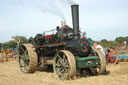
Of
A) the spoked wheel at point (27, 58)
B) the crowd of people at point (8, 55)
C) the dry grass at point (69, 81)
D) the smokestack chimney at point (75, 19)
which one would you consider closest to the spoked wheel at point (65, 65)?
the dry grass at point (69, 81)

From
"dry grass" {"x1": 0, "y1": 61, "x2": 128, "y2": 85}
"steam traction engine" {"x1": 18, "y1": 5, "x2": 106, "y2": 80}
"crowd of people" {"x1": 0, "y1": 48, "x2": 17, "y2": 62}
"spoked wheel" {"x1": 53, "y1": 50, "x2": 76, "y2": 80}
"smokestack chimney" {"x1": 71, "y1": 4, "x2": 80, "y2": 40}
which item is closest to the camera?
"dry grass" {"x1": 0, "y1": 61, "x2": 128, "y2": 85}

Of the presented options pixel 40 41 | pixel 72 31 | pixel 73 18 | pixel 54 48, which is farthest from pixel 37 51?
pixel 73 18

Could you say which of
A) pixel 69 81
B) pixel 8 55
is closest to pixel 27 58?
pixel 69 81

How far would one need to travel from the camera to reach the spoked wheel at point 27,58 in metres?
8.38

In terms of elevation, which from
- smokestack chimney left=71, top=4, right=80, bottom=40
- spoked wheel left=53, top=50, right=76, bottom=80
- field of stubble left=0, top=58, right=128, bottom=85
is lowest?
field of stubble left=0, top=58, right=128, bottom=85

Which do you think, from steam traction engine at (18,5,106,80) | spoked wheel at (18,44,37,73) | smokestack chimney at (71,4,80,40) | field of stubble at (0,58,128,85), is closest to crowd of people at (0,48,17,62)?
spoked wheel at (18,44,37,73)

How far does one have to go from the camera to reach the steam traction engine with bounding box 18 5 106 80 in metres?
6.61

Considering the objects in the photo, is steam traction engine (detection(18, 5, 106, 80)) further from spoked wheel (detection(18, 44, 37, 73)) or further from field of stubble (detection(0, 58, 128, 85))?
field of stubble (detection(0, 58, 128, 85))

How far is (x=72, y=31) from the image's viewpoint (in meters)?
7.82

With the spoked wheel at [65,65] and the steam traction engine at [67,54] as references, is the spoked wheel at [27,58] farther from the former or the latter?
the spoked wheel at [65,65]

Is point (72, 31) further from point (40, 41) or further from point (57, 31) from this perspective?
point (40, 41)

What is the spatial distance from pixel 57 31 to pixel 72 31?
728 mm

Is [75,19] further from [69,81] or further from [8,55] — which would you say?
[8,55]

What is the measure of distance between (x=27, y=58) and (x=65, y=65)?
2881 mm
